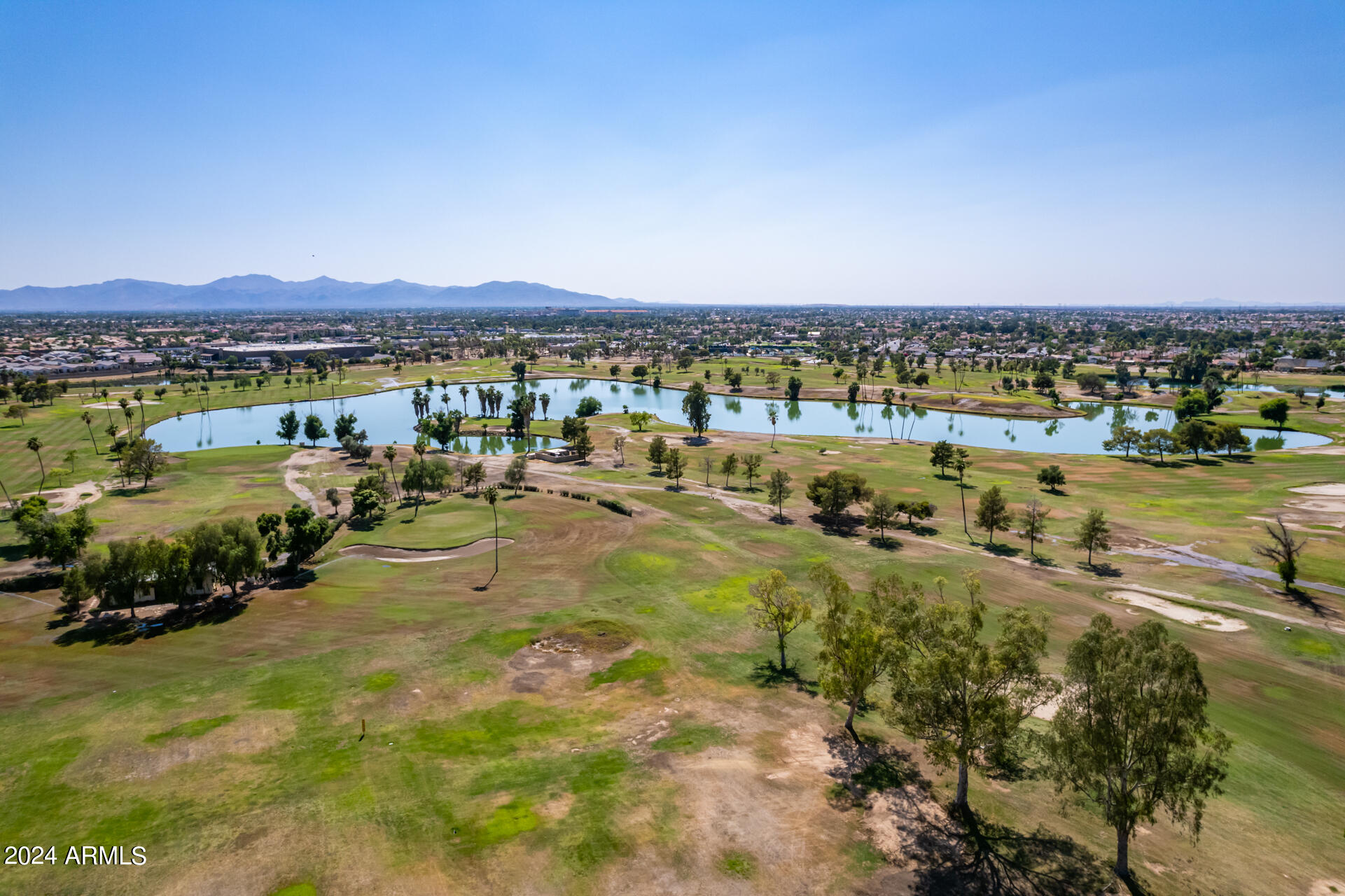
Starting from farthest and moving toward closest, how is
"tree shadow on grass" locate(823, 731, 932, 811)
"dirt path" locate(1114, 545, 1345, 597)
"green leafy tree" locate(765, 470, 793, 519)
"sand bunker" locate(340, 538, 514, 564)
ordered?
"green leafy tree" locate(765, 470, 793, 519) < "sand bunker" locate(340, 538, 514, 564) < "dirt path" locate(1114, 545, 1345, 597) < "tree shadow on grass" locate(823, 731, 932, 811)

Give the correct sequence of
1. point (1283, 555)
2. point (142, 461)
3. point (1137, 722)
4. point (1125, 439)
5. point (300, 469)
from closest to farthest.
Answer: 1. point (1137, 722)
2. point (1283, 555)
3. point (142, 461)
4. point (300, 469)
5. point (1125, 439)

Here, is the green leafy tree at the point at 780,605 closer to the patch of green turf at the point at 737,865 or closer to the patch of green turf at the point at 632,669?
the patch of green turf at the point at 632,669

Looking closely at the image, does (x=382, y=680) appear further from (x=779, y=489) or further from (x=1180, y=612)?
(x=1180, y=612)

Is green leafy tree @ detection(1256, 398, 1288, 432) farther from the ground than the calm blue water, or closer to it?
farther from the ground

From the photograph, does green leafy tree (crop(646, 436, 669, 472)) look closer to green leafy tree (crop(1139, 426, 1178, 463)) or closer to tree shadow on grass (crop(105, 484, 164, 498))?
tree shadow on grass (crop(105, 484, 164, 498))

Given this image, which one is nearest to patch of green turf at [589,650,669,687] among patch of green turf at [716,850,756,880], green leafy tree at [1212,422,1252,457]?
patch of green turf at [716,850,756,880]

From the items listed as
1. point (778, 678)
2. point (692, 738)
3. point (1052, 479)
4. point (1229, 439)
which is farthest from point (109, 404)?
point (1229, 439)

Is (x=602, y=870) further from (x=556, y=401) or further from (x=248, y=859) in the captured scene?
(x=556, y=401)
